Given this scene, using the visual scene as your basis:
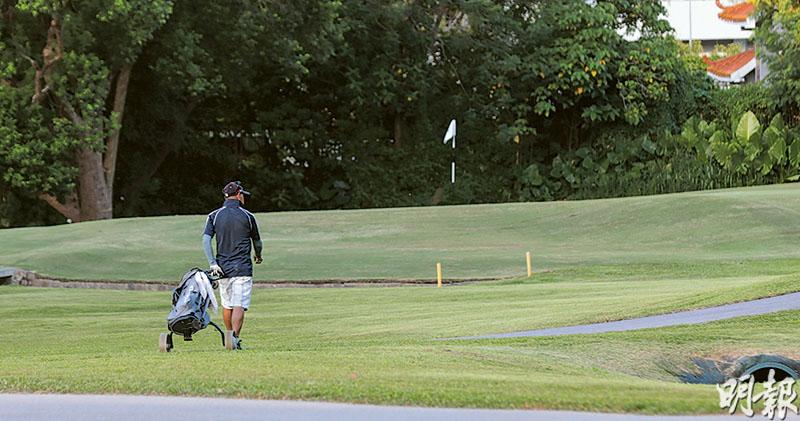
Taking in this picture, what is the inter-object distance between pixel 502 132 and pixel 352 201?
19.6 feet

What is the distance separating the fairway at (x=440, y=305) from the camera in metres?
9.69

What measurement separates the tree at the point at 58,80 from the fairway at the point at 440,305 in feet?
11.8

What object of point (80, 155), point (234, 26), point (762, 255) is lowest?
point (762, 255)

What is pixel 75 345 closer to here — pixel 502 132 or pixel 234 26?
pixel 234 26

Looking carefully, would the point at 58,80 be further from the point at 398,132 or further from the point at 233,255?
the point at 233,255

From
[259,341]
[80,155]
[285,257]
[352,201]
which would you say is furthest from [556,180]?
[259,341]

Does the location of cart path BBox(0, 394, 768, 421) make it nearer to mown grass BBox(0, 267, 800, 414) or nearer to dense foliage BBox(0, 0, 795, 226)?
mown grass BBox(0, 267, 800, 414)

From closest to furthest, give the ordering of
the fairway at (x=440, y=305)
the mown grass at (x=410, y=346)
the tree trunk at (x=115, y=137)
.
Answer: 1. the mown grass at (x=410, y=346)
2. the fairway at (x=440, y=305)
3. the tree trunk at (x=115, y=137)

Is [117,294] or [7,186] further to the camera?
[7,186]

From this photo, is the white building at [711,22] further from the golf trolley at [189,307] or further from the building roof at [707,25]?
the golf trolley at [189,307]

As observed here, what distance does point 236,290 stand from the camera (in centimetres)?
1359

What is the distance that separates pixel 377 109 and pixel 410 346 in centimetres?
3563

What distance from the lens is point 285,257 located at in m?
28.3

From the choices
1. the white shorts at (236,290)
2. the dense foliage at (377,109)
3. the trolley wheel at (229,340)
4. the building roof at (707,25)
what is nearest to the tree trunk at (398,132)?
the dense foliage at (377,109)
